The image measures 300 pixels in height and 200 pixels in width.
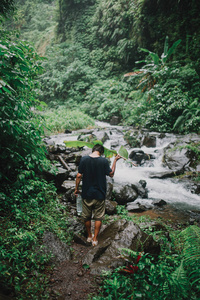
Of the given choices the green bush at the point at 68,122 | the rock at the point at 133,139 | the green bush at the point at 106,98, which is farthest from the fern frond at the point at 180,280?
the green bush at the point at 106,98

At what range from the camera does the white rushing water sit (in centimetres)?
606

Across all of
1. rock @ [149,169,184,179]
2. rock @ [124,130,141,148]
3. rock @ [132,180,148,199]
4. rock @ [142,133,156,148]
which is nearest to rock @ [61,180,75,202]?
rock @ [132,180,148,199]

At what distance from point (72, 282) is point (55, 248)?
0.64 m

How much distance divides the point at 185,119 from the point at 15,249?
11.1 meters

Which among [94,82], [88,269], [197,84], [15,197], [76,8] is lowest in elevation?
[88,269]

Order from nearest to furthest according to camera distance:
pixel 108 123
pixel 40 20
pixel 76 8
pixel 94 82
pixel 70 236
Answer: pixel 70 236
pixel 108 123
pixel 94 82
pixel 76 8
pixel 40 20

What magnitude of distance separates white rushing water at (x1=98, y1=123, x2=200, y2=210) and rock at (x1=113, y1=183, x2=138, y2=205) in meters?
0.79

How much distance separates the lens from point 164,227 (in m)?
4.15

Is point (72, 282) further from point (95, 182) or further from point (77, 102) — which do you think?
point (77, 102)

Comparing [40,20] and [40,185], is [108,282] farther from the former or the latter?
[40,20]

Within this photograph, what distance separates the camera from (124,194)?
5.71 meters

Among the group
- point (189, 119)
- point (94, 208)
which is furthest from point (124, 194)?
point (189, 119)

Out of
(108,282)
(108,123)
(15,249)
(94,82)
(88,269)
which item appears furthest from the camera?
(94,82)

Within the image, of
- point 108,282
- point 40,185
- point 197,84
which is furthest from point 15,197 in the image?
point 197,84
